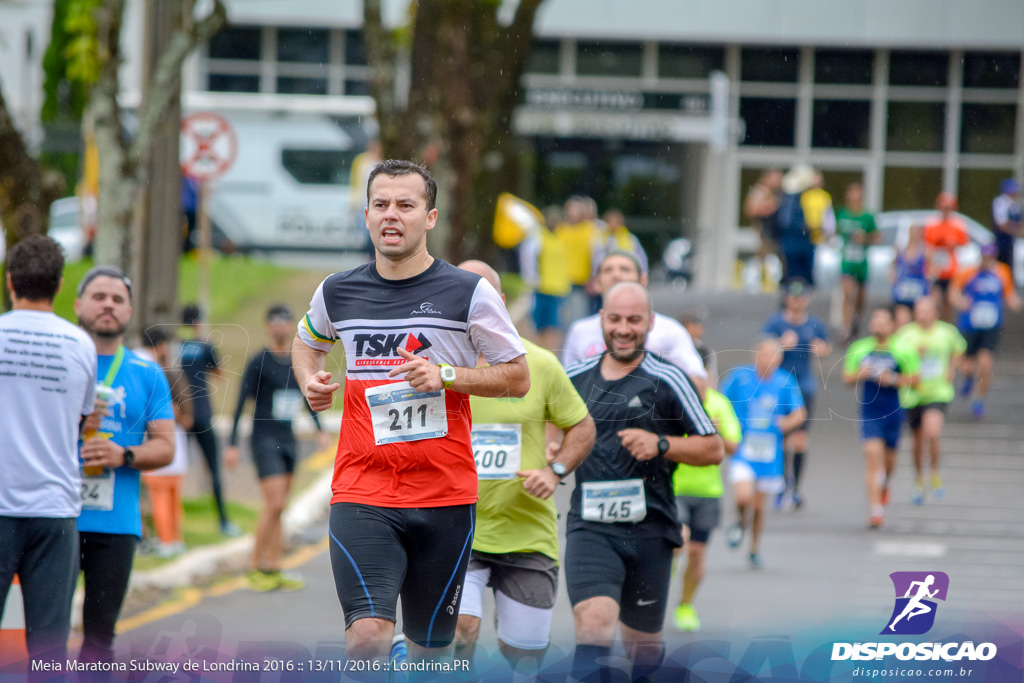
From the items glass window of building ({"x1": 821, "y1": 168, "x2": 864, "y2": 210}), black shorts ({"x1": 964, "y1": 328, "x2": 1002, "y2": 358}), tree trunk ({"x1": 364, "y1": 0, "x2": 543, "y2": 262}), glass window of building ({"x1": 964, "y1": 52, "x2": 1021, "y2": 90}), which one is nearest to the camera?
tree trunk ({"x1": 364, "y1": 0, "x2": 543, "y2": 262})

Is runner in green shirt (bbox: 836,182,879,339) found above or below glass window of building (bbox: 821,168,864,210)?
below

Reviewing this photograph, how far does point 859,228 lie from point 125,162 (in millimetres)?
10106

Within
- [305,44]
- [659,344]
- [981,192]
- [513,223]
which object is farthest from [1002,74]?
[659,344]

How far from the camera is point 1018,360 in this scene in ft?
64.5

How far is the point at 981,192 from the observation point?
2700cm

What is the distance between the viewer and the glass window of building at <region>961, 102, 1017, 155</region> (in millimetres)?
21547

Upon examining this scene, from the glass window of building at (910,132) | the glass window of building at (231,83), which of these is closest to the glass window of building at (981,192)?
the glass window of building at (910,132)

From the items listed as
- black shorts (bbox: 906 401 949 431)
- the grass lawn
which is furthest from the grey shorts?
black shorts (bbox: 906 401 949 431)

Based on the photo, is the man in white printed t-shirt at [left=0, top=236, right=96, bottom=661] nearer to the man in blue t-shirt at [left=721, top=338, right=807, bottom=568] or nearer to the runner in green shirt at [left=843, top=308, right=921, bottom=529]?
the man in blue t-shirt at [left=721, top=338, right=807, bottom=568]

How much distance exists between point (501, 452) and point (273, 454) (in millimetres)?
4230

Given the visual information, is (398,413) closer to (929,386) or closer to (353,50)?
(929,386)

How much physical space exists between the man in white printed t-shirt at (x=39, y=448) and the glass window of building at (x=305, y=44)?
83.1ft

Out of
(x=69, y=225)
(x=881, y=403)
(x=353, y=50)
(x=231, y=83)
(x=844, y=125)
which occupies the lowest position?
(x=881, y=403)

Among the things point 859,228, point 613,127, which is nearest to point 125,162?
point 859,228
